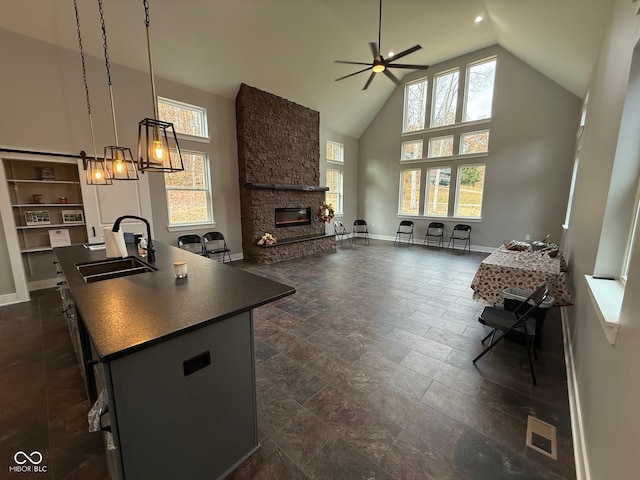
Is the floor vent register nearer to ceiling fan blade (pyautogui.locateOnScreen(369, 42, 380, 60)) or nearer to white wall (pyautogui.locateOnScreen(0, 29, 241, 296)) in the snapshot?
ceiling fan blade (pyautogui.locateOnScreen(369, 42, 380, 60))

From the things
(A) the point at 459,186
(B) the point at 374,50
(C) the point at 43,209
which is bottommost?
(C) the point at 43,209

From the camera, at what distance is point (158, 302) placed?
53.1 inches

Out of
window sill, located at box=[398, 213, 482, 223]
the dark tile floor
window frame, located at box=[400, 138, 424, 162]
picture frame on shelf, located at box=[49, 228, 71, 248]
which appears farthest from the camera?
window frame, located at box=[400, 138, 424, 162]

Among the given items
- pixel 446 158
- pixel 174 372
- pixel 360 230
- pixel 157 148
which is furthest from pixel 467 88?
pixel 174 372

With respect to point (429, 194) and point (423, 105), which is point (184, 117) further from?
point (429, 194)

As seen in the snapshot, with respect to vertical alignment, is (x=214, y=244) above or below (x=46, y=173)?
below

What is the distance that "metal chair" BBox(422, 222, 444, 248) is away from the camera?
710 cm

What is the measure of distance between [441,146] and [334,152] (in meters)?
3.05

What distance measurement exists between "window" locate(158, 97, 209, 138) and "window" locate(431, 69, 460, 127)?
19.1 feet

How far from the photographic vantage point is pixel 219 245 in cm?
566

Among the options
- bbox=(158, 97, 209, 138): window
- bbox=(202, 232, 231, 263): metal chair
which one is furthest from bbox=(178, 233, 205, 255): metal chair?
bbox=(158, 97, 209, 138): window

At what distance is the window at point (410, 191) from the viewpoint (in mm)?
7582

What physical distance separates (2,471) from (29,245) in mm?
3697

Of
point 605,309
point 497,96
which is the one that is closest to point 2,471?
point 605,309
